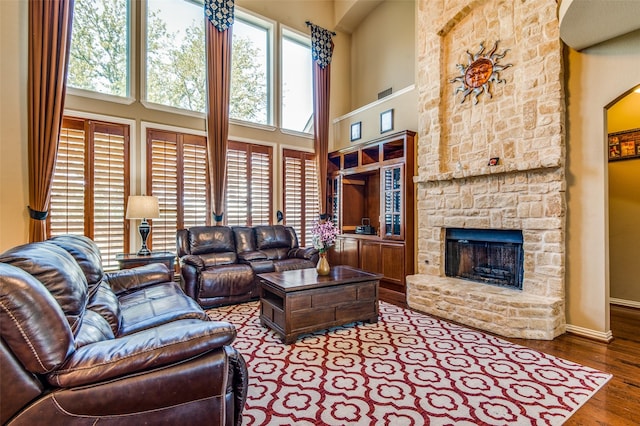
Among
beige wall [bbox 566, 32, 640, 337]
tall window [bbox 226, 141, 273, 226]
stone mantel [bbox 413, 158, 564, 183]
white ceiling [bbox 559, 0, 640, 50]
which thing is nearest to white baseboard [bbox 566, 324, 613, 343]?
beige wall [bbox 566, 32, 640, 337]

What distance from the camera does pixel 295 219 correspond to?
20.6 feet

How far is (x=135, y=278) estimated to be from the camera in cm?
308

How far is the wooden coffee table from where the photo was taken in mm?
3037

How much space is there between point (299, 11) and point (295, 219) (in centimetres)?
412

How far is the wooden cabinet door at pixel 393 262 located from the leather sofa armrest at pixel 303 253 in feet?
3.64

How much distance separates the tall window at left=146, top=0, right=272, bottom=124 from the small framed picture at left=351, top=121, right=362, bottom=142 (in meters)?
1.68

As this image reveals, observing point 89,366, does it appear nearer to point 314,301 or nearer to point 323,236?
point 314,301

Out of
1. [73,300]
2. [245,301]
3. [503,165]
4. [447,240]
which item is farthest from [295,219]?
[73,300]

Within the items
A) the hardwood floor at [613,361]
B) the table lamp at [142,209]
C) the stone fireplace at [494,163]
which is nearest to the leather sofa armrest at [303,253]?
the stone fireplace at [494,163]

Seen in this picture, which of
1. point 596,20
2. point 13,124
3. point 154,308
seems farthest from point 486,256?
point 13,124

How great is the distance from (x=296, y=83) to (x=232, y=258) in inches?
150

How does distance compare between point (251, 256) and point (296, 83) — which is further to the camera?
point (296, 83)

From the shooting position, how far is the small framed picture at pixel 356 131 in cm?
626

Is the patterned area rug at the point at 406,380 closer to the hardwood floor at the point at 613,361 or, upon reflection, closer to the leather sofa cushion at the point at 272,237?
the hardwood floor at the point at 613,361
